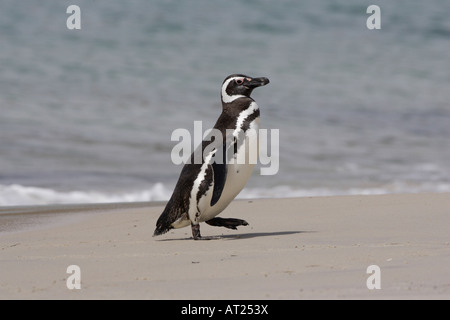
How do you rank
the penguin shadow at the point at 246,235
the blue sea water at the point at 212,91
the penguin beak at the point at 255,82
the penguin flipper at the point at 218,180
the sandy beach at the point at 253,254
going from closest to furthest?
the sandy beach at the point at 253,254, the penguin flipper at the point at 218,180, the penguin shadow at the point at 246,235, the penguin beak at the point at 255,82, the blue sea water at the point at 212,91

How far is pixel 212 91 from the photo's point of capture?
17.2m

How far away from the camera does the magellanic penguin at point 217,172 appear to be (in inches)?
254

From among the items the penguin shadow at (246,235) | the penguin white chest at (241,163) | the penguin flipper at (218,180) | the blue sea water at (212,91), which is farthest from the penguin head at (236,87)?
the blue sea water at (212,91)

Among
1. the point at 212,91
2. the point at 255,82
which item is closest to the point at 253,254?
the point at 255,82

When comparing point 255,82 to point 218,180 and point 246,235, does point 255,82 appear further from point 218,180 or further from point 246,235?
point 246,235

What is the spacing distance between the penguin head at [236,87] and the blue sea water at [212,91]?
13.0 feet

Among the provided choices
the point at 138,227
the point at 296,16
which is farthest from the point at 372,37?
the point at 138,227

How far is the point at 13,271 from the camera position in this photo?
5160 mm

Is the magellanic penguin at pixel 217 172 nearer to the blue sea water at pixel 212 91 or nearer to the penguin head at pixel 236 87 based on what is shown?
the penguin head at pixel 236 87

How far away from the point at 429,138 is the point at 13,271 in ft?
34.8

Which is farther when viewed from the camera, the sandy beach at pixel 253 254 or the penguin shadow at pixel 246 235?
the penguin shadow at pixel 246 235

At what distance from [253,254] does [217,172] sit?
3.65ft

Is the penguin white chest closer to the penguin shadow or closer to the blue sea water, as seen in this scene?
the penguin shadow

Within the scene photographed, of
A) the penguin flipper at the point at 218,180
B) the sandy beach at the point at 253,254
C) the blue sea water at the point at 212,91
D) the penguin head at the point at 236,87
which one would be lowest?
the sandy beach at the point at 253,254
